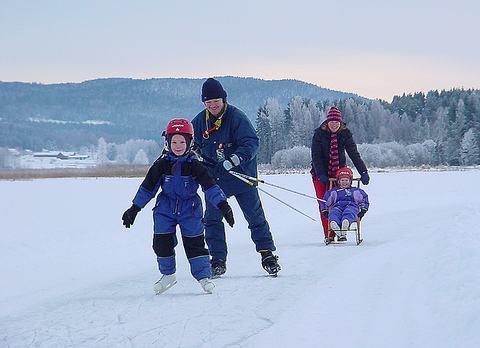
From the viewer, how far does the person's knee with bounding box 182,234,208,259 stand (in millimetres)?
7184

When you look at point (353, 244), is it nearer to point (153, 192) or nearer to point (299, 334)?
point (153, 192)

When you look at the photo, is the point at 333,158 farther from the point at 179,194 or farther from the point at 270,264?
the point at 179,194

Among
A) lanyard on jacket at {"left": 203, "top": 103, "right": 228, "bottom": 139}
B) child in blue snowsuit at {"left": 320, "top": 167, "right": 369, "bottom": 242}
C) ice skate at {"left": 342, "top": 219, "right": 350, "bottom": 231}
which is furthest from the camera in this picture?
child in blue snowsuit at {"left": 320, "top": 167, "right": 369, "bottom": 242}

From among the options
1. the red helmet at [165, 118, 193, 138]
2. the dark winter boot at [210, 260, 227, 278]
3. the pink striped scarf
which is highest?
the red helmet at [165, 118, 193, 138]

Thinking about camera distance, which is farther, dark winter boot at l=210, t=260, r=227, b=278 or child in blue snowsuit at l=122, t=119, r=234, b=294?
dark winter boot at l=210, t=260, r=227, b=278

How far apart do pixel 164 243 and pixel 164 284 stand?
1.37 feet

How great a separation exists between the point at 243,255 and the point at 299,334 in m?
4.95

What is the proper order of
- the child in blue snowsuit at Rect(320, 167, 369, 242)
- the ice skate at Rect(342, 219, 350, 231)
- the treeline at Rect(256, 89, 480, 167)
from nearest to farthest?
the ice skate at Rect(342, 219, 350, 231)
the child in blue snowsuit at Rect(320, 167, 369, 242)
the treeline at Rect(256, 89, 480, 167)

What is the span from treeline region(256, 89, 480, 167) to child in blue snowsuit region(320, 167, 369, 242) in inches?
3475

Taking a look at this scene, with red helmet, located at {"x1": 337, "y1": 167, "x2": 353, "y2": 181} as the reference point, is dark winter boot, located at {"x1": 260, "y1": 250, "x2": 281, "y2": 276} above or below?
below

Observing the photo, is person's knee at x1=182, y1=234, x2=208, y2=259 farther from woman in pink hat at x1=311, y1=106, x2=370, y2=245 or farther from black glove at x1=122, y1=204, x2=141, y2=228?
woman in pink hat at x1=311, y1=106, x2=370, y2=245

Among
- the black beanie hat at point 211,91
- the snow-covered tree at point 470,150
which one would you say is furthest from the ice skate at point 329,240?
the snow-covered tree at point 470,150

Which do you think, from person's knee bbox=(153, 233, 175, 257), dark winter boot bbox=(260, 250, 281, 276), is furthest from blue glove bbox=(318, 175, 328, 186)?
person's knee bbox=(153, 233, 175, 257)

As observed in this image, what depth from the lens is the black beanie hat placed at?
7.98 metres
